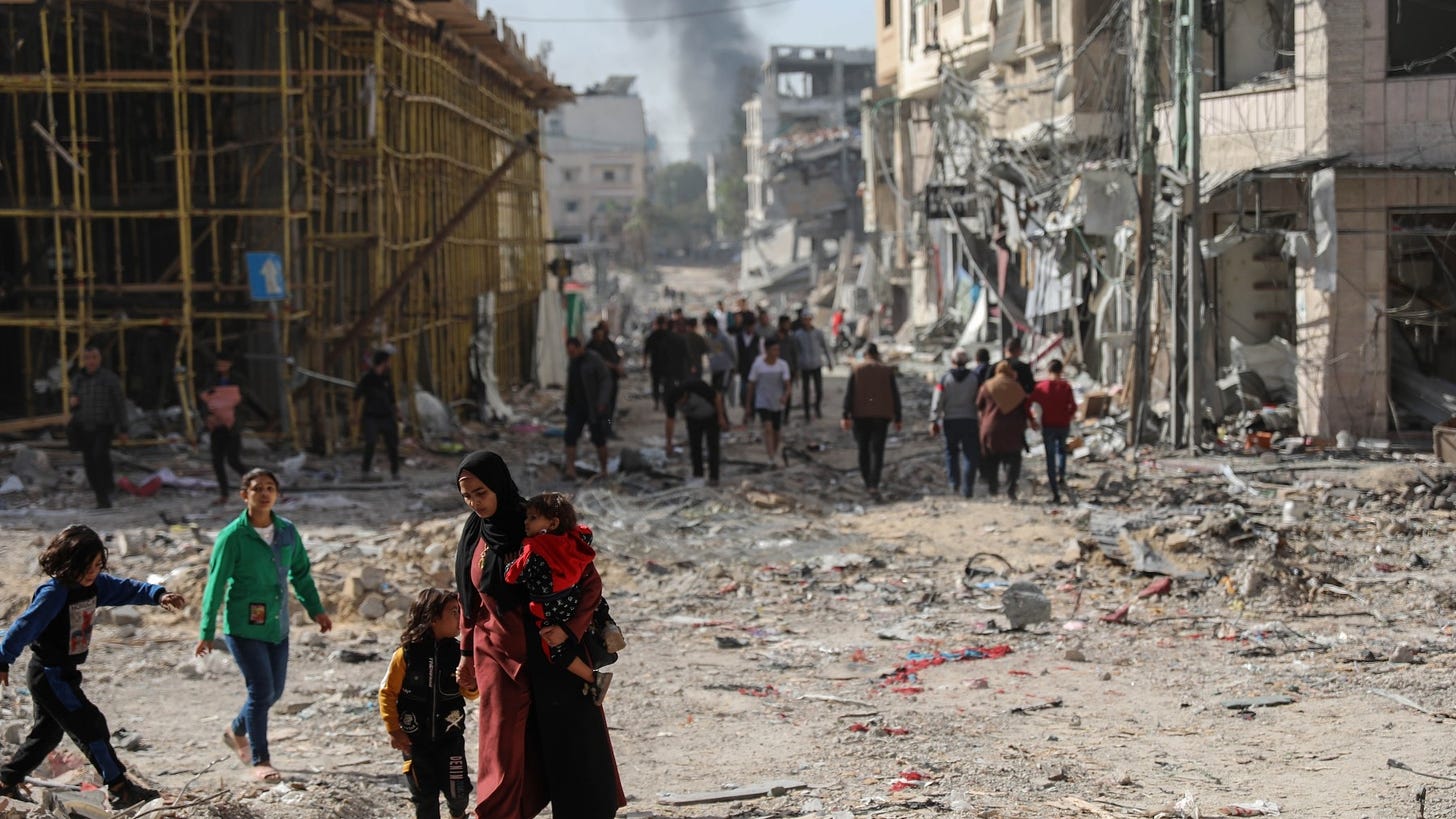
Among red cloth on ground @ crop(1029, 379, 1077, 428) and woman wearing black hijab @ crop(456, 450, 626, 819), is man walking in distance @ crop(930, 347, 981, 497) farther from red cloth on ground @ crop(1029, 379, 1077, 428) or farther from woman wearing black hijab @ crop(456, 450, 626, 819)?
woman wearing black hijab @ crop(456, 450, 626, 819)

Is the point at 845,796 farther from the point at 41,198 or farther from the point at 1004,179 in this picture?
the point at 1004,179

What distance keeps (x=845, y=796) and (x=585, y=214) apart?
8070cm

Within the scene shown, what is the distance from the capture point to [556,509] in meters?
5.11

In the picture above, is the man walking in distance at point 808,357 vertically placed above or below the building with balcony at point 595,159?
below

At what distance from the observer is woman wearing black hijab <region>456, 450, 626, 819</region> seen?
511 cm

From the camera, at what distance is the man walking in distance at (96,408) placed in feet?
46.3

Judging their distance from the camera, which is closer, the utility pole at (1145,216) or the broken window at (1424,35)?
the broken window at (1424,35)

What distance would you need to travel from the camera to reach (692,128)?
448 ft

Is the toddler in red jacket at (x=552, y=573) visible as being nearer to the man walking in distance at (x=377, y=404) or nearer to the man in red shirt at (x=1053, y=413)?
the man in red shirt at (x=1053, y=413)

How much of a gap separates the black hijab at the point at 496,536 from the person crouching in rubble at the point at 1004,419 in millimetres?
9253

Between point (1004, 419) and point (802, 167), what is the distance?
48209 millimetres

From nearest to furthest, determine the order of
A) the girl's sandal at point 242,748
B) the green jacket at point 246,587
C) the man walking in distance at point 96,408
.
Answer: the green jacket at point 246,587 → the girl's sandal at point 242,748 → the man walking in distance at point 96,408

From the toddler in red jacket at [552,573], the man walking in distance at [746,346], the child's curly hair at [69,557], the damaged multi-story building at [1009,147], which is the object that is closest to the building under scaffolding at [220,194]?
the man walking in distance at [746,346]

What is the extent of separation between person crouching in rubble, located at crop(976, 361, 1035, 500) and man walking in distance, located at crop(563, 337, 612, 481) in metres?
3.92
